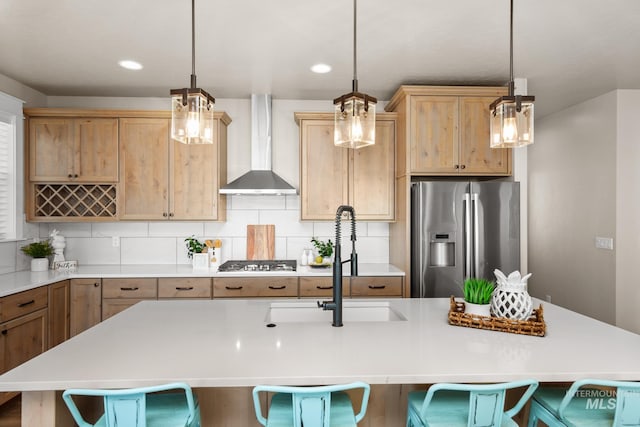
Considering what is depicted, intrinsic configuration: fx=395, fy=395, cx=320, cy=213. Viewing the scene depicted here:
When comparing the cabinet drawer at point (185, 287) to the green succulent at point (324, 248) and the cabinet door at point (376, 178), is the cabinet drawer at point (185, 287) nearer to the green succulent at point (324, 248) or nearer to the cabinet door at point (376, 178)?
the green succulent at point (324, 248)

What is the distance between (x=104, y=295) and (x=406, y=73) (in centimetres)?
326

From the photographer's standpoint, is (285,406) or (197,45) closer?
(285,406)

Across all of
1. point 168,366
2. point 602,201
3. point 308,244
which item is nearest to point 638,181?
point 602,201

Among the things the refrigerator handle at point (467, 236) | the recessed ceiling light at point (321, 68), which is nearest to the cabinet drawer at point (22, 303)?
the recessed ceiling light at point (321, 68)

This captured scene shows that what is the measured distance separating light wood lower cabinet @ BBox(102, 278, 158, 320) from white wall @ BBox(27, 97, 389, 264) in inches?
25.0

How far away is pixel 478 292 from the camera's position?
1.91 meters

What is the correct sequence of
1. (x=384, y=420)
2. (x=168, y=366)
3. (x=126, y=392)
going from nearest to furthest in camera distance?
(x=126, y=392) → (x=168, y=366) → (x=384, y=420)

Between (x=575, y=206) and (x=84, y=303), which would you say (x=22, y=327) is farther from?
(x=575, y=206)

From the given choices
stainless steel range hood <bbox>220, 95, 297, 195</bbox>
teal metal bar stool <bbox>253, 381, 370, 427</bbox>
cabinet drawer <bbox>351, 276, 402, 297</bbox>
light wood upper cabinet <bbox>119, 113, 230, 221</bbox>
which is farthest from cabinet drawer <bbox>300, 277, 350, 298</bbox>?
teal metal bar stool <bbox>253, 381, 370, 427</bbox>

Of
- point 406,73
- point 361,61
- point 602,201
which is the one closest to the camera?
point 361,61

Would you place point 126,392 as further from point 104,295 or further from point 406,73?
point 406,73

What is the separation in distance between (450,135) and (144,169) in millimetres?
2837

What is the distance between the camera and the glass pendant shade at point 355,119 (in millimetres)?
1755

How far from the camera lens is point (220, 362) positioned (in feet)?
4.63
